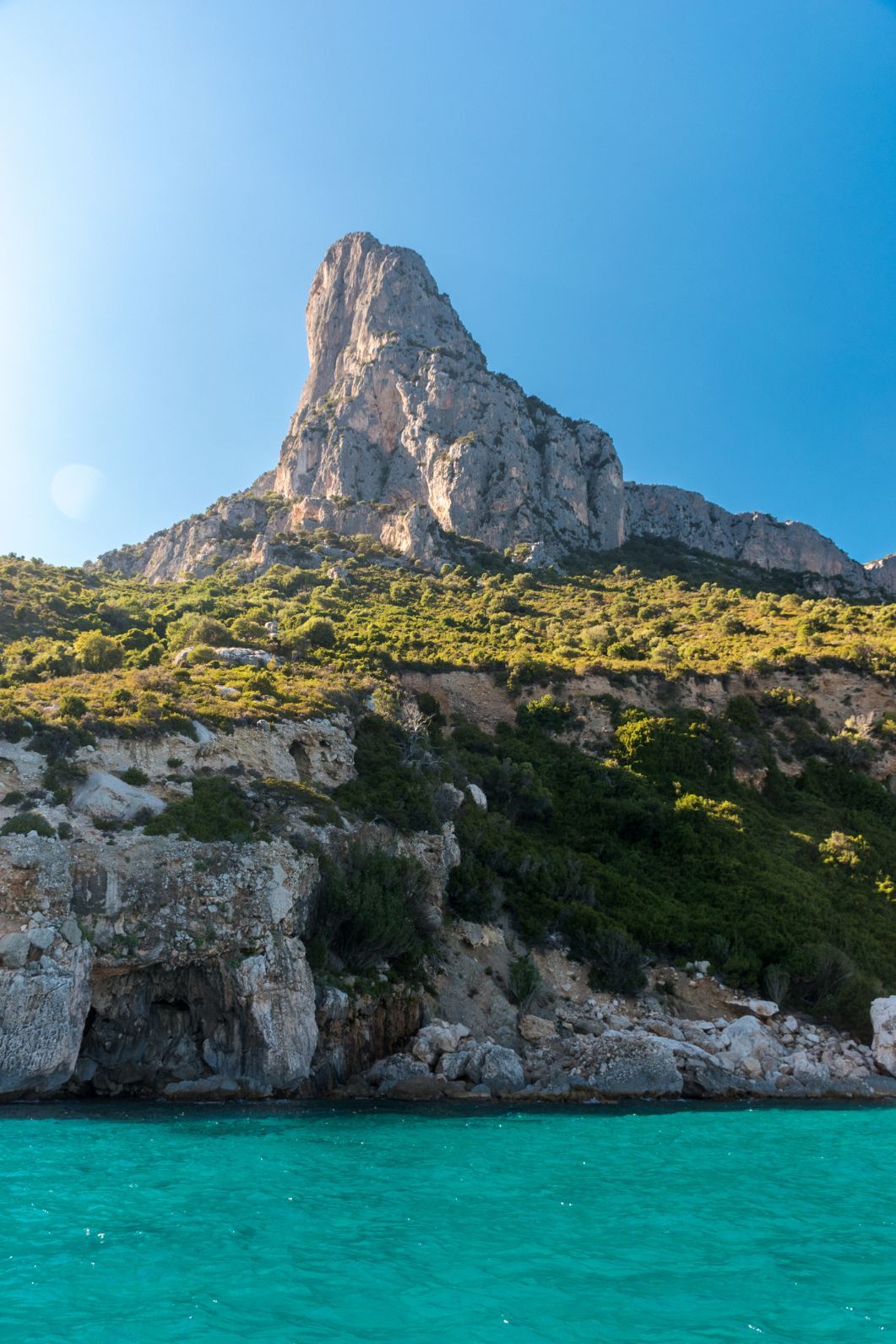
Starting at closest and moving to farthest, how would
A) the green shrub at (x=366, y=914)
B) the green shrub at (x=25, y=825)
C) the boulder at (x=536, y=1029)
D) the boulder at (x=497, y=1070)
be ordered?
the green shrub at (x=25, y=825), the boulder at (x=497, y=1070), the green shrub at (x=366, y=914), the boulder at (x=536, y=1029)

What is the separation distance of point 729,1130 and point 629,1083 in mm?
3710

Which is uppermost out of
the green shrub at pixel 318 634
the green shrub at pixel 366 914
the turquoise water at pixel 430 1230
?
the green shrub at pixel 318 634

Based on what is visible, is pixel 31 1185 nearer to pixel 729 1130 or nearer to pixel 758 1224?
pixel 758 1224

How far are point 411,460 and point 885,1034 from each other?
69420 mm

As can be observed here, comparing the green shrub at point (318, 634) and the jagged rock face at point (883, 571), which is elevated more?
the jagged rock face at point (883, 571)

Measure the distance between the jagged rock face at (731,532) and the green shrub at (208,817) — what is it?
283 ft

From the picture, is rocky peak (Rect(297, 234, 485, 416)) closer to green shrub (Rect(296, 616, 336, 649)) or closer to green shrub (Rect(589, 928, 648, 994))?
green shrub (Rect(296, 616, 336, 649))

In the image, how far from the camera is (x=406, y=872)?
2377 centimetres

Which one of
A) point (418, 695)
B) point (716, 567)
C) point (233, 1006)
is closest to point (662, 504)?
point (716, 567)

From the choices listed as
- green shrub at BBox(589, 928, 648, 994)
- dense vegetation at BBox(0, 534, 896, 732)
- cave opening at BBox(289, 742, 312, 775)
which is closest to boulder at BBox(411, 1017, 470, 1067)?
green shrub at BBox(589, 928, 648, 994)

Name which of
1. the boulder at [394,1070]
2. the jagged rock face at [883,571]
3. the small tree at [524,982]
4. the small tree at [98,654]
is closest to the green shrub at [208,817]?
the boulder at [394,1070]

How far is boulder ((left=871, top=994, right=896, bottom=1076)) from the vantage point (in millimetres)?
23047

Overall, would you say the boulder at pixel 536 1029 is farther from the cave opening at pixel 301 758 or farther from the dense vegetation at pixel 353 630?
the dense vegetation at pixel 353 630

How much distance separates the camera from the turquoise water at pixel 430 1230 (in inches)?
305
